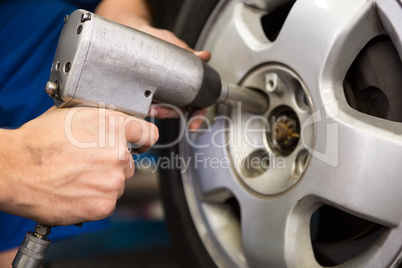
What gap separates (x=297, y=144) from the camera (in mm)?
717

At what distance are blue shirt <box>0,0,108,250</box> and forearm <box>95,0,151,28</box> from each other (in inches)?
3.9

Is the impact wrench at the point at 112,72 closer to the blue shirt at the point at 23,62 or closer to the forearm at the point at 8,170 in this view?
the forearm at the point at 8,170

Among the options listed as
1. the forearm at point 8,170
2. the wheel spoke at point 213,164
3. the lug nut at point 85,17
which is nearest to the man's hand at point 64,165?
the forearm at point 8,170

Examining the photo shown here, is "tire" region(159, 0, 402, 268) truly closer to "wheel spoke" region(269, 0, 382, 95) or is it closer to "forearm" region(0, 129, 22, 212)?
"wheel spoke" region(269, 0, 382, 95)

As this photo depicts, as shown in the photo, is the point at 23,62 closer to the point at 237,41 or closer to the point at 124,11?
the point at 124,11

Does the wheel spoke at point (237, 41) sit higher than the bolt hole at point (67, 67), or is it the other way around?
the wheel spoke at point (237, 41)

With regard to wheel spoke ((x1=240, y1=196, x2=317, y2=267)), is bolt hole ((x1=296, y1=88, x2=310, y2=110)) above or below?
above

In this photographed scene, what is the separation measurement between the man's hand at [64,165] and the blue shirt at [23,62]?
→ 243 mm

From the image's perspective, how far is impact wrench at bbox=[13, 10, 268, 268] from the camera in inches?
22.5

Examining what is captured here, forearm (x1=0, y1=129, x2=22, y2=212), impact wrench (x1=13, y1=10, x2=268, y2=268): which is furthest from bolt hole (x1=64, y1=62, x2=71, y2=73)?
forearm (x1=0, y1=129, x2=22, y2=212)

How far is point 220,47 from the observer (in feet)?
2.62

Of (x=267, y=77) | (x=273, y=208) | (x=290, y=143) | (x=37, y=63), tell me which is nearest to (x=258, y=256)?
(x=273, y=208)

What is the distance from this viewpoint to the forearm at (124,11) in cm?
87

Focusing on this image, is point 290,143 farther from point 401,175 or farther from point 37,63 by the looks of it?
point 37,63
